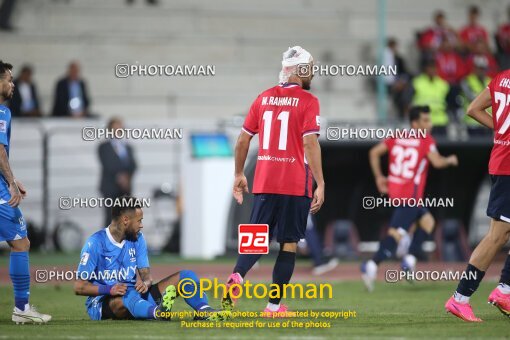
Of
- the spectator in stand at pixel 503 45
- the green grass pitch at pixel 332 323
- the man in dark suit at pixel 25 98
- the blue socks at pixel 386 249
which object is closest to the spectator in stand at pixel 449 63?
the spectator in stand at pixel 503 45

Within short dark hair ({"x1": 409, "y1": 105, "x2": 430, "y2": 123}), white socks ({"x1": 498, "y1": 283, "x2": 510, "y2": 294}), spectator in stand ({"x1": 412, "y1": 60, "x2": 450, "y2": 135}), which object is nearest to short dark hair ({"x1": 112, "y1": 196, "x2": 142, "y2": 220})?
white socks ({"x1": 498, "y1": 283, "x2": 510, "y2": 294})

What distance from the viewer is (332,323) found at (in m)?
10.1

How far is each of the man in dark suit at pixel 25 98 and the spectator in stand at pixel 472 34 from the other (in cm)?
881

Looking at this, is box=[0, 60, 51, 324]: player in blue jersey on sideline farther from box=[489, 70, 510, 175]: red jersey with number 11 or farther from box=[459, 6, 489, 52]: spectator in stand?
box=[459, 6, 489, 52]: spectator in stand

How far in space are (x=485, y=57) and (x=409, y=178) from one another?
1014 centimetres

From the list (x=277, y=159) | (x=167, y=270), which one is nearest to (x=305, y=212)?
(x=277, y=159)

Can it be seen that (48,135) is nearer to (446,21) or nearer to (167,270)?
(167,270)

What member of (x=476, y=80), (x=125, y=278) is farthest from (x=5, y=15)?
(x=125, y=278)

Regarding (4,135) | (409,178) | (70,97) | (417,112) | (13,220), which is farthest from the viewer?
(70,97)

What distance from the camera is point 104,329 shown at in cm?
945

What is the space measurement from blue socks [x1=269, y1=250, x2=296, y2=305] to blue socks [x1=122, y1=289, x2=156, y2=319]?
1089 millimetres

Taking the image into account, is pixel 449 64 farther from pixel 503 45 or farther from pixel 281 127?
pixel 281 127

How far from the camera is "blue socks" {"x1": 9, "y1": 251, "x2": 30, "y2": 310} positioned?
10.1 metres

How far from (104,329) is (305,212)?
214 cm
